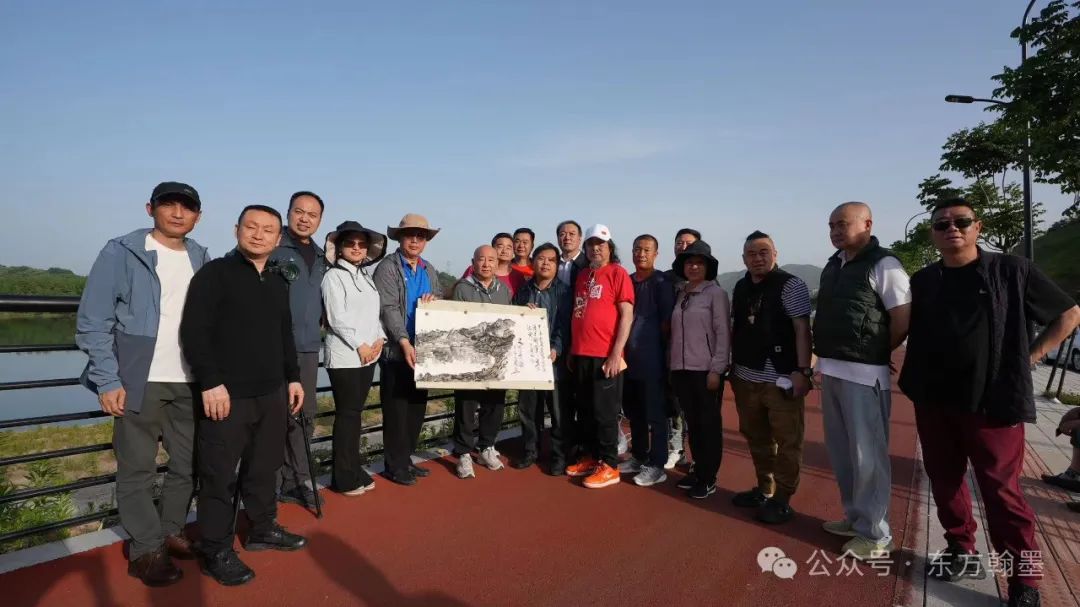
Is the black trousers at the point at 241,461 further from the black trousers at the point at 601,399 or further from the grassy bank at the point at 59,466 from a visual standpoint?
the black trousers at the point at 601,399

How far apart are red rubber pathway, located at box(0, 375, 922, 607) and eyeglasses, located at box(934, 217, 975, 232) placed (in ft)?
6.96

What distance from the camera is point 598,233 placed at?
5.00 meters

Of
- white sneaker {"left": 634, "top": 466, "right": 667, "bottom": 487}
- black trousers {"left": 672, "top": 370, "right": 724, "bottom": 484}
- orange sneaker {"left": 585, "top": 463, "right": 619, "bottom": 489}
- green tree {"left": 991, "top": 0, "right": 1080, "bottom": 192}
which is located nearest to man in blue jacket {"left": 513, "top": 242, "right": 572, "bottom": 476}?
orange sneaker {"left": 585, "top": 463, "right": 619, "bottom": 489}

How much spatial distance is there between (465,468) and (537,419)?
1.12 m

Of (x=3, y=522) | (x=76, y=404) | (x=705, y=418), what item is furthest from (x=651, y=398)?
(x=76, y=404)

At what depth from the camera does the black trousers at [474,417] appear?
522cm

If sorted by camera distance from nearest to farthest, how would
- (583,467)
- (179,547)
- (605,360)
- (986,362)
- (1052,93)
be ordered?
(986,362) → (179,547) → (605,360) → (583,467) → (1052,93)

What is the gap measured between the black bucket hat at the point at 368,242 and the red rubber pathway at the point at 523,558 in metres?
1.97

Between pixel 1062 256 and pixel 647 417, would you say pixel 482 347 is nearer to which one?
pixel 647 417

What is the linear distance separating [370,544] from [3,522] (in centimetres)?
368

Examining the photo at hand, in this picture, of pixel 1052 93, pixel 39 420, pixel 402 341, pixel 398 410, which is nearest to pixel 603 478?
pixel 398 410

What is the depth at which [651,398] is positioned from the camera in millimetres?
5000

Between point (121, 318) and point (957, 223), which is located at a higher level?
point (957, 223)

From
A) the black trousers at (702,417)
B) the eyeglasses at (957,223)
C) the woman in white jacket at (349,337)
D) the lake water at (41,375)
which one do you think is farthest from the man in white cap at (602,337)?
the lake water at (41,375)
